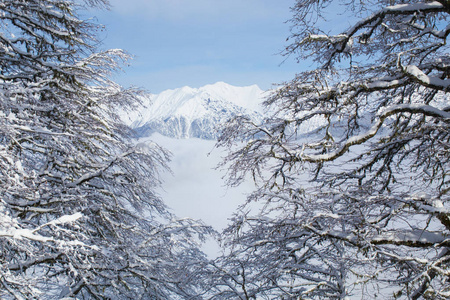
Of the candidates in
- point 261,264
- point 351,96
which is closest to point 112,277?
point 261,264

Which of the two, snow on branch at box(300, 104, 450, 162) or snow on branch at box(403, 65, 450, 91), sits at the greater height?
snow on branch at box(403, 65, 450, 91)

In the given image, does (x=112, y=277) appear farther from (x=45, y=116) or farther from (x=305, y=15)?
(x=305, y=15)

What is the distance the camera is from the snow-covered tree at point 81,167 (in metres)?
4.33

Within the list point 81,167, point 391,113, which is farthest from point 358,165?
point 81,167

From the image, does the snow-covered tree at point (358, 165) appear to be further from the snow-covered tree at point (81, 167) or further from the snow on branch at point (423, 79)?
the snow-covered tree at point (81, 167)

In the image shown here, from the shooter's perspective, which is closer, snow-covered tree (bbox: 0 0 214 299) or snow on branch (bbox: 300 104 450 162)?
snow on branch (bbox: 300 104 450 162)

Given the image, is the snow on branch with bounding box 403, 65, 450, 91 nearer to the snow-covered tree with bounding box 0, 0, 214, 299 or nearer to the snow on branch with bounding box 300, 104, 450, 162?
the snow on branch with bounding box 300, 104, 450, 162

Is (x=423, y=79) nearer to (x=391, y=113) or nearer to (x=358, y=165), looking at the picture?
(x=391, y=113)

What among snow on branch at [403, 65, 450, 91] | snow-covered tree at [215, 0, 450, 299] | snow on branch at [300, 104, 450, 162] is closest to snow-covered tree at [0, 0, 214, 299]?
snow-covered tree at [215, 0, 450, 299]

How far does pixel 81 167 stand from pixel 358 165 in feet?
14.7

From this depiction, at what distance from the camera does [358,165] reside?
4898 millimetres

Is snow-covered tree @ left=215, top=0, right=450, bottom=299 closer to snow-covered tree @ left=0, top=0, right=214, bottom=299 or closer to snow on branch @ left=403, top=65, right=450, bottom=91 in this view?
snow on branch @ left=403, top=65, right=450, bottom=91

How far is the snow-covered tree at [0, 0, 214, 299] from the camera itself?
14.2 ft

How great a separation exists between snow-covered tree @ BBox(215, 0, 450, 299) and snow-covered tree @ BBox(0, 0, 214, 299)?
143cm
